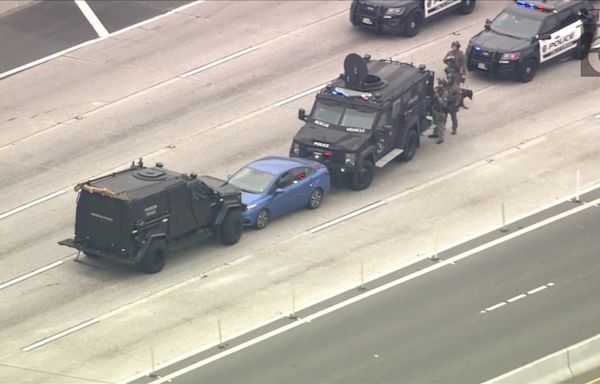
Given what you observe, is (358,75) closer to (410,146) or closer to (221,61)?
(410,146)

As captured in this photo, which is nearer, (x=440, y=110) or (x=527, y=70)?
(x=440, y=110)

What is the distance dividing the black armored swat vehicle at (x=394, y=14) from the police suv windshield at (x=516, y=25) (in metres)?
2.74

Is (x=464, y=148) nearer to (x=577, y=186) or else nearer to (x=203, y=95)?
(x=577, y=186)

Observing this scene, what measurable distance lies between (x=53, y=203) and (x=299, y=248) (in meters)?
6.77

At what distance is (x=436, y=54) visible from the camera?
49.2m

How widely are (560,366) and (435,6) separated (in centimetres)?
2113

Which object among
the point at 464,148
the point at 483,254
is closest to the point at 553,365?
the point at 483,254

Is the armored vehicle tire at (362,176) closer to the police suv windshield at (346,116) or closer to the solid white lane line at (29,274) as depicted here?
the police suv windshield at (346,116)

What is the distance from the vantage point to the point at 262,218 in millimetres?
39344

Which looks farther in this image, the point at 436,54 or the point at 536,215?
the point at 436,54

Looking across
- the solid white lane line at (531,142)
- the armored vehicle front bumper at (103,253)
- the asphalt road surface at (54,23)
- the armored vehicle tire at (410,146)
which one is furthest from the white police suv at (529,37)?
the armored vehicle front bumper at (103,253)

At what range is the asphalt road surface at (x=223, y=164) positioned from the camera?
116ft

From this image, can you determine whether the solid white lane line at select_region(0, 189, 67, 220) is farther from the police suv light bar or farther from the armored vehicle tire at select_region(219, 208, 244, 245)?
the police suv light bar

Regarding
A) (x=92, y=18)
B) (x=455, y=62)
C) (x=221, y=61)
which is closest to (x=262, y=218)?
(x=455, y=62)
